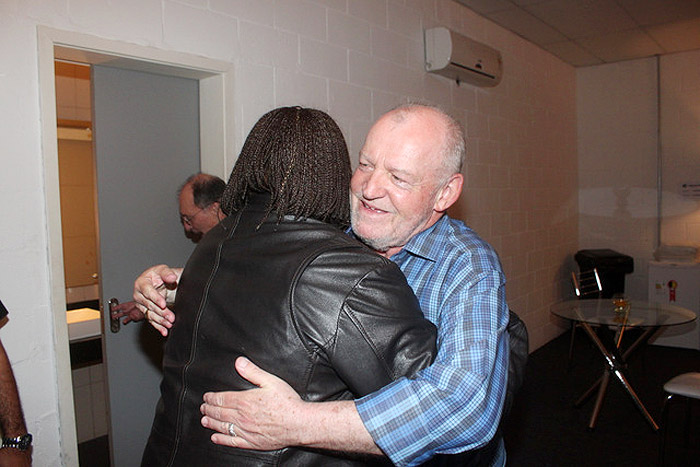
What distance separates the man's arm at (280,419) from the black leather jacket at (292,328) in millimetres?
26

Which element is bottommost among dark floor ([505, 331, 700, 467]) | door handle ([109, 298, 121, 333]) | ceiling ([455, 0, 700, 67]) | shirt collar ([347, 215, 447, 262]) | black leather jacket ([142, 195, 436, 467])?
dark floor ([505, 331, 700, 467])

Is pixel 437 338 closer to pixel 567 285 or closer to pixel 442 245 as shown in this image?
pixel 442 245

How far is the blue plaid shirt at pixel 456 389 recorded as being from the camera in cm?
98

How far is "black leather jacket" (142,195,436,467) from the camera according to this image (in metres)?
0.97

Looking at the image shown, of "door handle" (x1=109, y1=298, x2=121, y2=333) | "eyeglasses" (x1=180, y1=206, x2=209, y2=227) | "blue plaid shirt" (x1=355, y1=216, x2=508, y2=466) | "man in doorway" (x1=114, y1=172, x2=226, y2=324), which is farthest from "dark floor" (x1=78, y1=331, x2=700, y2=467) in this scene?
"blue plaid shirt" (x1=355, y1=216, x2=508, y2=466)

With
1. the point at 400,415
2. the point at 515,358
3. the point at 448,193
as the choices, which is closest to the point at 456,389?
the point at 400,415

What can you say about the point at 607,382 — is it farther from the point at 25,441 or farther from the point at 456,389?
the point at 25,441

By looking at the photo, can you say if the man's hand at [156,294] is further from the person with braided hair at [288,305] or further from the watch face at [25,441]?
the watch face at [25,441]

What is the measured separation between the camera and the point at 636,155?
21.0ft

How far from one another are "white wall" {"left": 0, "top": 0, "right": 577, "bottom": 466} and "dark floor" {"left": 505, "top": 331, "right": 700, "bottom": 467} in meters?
0.82

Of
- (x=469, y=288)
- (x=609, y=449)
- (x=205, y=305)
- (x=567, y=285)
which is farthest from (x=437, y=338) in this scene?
(x=567, y=285)

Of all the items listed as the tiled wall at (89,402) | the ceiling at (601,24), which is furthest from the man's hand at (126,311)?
the ceiling at (601,24)

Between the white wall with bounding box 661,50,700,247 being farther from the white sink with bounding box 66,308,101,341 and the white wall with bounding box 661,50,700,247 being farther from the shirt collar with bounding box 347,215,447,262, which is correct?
the white sink with bounding box 66,308,101,341

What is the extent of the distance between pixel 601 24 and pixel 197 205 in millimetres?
4187
